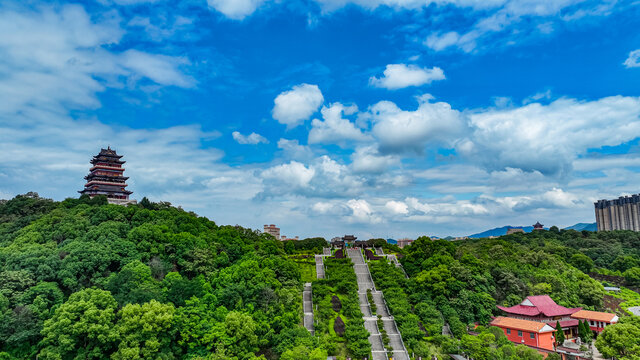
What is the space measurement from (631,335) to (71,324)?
30530 millimetres

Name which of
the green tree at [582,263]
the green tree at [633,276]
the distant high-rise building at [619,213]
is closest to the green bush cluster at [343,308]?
the green tree at [582,263]

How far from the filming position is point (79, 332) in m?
20.5

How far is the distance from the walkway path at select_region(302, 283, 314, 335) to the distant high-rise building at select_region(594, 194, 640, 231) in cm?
6589

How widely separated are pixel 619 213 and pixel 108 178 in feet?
277

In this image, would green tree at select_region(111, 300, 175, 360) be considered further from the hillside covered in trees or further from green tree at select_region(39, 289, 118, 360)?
green tree at select_region(39, 289, 118, 360)

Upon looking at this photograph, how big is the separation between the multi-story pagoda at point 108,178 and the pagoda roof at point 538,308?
40105 millimetres

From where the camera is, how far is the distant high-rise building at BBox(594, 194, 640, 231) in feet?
232

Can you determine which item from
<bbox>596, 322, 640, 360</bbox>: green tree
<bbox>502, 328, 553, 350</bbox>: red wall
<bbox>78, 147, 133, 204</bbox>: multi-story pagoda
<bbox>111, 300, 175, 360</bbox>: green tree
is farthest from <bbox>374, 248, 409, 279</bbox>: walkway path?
<bbox>78, 147, 133, 204</bbox>: multi-story pagoda

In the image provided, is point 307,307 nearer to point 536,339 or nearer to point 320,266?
point 320,266

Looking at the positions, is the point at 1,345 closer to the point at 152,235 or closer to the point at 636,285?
the point at 152,235

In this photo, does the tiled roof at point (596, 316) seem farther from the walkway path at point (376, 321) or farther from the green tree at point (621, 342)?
the walkway path at point (376, 321)

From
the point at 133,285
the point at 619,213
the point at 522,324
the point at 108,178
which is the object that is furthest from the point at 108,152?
the point at 619,213

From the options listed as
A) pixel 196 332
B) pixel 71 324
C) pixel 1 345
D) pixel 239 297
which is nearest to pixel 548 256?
pixel 239 297

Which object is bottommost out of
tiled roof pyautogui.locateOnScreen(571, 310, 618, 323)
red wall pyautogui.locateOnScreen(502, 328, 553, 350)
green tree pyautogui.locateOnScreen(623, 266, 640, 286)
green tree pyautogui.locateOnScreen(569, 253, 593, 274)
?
red wall pyautogui.locateOnScreen(502, 328, 553, 350)
